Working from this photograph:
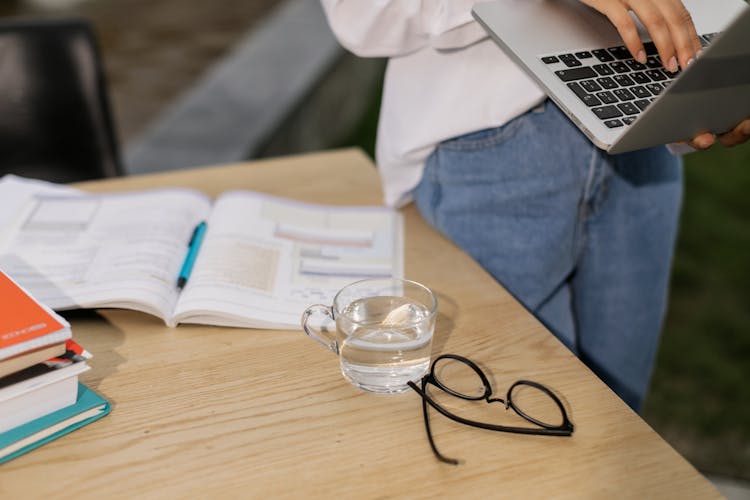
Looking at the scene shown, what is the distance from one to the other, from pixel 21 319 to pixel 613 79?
1.95ft

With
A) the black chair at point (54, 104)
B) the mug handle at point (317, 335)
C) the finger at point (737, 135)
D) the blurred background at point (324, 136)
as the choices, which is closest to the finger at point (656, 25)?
the finger at point (737, 135)

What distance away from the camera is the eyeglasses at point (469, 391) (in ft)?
2.24

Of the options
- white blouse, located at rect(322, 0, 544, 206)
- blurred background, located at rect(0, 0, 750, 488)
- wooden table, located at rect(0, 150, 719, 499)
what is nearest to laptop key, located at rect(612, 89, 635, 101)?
white blouse, located at rect(322, 0, 544, 206)

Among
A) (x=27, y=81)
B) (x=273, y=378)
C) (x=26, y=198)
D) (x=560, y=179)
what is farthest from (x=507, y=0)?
(x=27, y=81)

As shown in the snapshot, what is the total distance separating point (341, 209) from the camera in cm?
108

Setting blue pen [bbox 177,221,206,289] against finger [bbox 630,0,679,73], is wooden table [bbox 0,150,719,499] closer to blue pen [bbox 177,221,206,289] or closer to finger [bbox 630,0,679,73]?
blue pen [bbox 177,221,206,289]

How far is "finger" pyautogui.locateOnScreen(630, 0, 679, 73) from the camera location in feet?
2.47

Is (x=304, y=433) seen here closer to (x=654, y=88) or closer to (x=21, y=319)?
(x=21, y=319)

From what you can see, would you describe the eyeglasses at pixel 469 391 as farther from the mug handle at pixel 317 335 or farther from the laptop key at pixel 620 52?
the laptop key at pixel 620 52

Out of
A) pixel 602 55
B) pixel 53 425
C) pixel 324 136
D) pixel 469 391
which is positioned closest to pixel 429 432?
pixel 469 391

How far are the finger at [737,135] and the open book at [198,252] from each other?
0.39m

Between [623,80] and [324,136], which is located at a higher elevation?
[623,80]

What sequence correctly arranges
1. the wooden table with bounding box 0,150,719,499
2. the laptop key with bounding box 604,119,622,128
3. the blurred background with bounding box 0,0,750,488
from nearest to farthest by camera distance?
the wooden table with bounding box 0,150,719,499 < the laptop key with bounding box 604,119,622,128 < the blurred background with bounding box 0,0,750,488

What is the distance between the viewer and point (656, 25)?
2.48 feet
